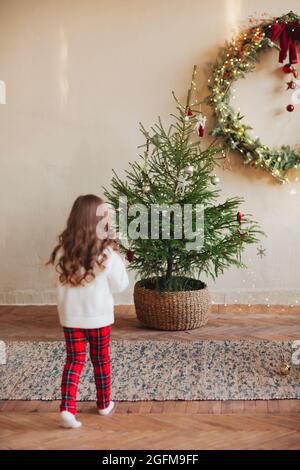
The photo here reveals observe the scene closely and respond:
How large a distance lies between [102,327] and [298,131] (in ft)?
9.08

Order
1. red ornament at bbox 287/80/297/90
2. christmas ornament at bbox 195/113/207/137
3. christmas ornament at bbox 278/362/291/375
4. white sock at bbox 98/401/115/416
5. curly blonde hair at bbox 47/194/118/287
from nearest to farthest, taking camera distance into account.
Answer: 1. curly blonde hair at bbox 47/194/118/287
2. white sock at bbox 98/401/115/416
3. christmas ornament at bbox 278/362/291/375
4. christmas ornament at bbox 195/113/207/137
5. red ornament at bbox 287/80/297/90

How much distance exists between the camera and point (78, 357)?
3.39m

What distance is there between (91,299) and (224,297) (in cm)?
250

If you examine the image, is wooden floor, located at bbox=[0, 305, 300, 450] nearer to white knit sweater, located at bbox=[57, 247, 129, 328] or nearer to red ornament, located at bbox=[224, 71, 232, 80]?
white knit sweater, located at bbox=[57, 247, 129, 328]

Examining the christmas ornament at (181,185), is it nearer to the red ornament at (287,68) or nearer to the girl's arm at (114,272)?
the red ornament at (287,68)

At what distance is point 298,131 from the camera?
217 inches

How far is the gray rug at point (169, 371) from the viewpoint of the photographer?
12.3 feet

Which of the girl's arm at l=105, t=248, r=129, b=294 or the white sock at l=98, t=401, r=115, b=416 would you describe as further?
the white sock at l=98, t=401, r=115, b=416

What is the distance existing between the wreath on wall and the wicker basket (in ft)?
3.74

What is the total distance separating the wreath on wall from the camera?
5293mm

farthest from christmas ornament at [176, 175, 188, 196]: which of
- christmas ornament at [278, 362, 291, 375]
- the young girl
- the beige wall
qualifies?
the young girl
